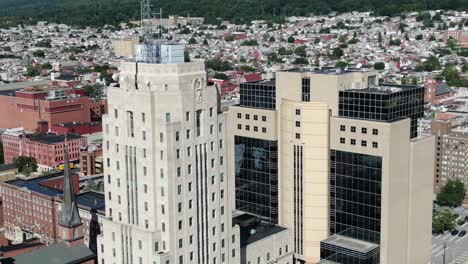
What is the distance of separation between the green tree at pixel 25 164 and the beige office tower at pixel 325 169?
80888 millimetres

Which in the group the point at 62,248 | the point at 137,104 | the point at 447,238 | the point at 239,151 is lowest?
the point at 447,238

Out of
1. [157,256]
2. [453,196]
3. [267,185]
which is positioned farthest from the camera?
[453,196]

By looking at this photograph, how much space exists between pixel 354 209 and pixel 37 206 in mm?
54778

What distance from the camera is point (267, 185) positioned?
294 feet

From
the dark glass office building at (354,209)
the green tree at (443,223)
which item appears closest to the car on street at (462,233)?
the green tree at (443,223)

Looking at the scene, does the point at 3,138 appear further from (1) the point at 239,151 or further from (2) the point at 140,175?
(2) the point at 140,175

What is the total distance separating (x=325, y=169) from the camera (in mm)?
84062

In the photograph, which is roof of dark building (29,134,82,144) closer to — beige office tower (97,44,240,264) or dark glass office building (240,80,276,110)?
dark glass office building (240,80,276,110)

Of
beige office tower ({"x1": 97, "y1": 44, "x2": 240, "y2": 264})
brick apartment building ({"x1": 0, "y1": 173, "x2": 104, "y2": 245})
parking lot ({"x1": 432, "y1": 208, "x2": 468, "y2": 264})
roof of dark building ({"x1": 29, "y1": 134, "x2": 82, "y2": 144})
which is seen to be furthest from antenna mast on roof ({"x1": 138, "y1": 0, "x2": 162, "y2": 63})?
roof of dark building ({"x1": 29, "y1": 134, "x2": 82, "y2": 144})

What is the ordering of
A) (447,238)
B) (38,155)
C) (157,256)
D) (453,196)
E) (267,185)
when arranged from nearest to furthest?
(157,256), (267,185), (447,238), (453,196), (38,155)

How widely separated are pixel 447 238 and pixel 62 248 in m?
66.8

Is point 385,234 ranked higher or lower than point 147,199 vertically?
lower

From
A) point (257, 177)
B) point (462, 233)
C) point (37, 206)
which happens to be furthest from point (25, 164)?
point (462, 233)

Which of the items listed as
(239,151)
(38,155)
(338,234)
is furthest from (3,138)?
(338,234)
